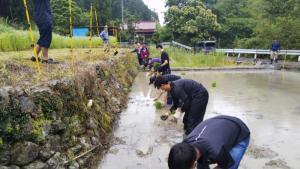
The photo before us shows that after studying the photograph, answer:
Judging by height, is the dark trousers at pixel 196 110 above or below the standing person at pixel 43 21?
below

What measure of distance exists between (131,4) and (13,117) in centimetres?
7579

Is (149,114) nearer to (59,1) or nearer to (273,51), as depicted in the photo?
(273,51)

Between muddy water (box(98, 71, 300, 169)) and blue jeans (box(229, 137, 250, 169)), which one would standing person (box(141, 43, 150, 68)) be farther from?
blue jeans (box(229, 137, 250, 169))

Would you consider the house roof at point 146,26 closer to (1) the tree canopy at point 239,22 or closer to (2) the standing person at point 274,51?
(1) the tree canopy at point 239,22

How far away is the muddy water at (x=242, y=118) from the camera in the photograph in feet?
19.7

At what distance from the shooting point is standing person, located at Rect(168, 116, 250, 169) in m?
2.76

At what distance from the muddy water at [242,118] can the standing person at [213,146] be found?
7.97 ft

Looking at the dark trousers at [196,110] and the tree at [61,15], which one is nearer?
the dark trousers at [196,110]

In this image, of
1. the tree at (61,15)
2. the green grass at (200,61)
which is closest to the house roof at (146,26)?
the tree at (61,15)

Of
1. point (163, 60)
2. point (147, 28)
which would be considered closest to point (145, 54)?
point (163, 60)

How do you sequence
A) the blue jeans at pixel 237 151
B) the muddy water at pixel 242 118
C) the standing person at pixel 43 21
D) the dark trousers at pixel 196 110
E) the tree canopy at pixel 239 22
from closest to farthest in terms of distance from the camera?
the blue jeans at pixel 237 151
the dark trousers at pixel 196 110
the muddy water at pixel 242 118
the standing person at pixel 43 21
the tree canopy at pixel 239 22

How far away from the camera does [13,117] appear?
165 inches

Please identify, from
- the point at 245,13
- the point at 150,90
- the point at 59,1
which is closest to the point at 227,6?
the point at 245,13

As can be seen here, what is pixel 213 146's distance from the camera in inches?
120
